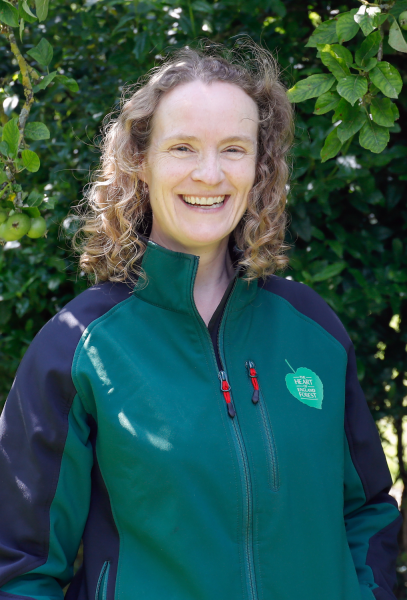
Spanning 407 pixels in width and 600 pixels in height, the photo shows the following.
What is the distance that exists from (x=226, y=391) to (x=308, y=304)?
0.44 m

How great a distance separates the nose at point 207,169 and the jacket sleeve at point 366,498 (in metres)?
0.67

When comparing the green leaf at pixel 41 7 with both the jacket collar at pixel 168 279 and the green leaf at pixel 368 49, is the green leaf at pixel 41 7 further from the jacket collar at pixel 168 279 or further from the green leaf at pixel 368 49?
the green leaf at pixel 368 49

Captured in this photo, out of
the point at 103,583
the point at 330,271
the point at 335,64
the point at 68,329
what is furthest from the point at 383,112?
the point at 103,583

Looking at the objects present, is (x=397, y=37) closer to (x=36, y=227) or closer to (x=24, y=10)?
(x=24, y=10)

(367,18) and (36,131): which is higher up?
(367,18)

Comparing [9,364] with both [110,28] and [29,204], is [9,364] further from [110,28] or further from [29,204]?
[110,28]

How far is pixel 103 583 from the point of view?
1.36 meters

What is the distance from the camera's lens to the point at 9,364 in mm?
2545

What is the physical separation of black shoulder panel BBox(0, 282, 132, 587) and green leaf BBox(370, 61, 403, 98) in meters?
0.94

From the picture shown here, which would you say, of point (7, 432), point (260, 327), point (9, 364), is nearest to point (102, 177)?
point (260, 327)

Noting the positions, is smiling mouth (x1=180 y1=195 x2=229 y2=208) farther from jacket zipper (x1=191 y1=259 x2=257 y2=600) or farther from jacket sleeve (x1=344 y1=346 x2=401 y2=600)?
jacket sleeve (x1=344 y1=346 x2=401 y2=600)

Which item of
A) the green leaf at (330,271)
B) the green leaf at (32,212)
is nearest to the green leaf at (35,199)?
the green leaf at (32,212)

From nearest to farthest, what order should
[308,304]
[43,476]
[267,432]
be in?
[43,476] → [267,432] → [308,304]

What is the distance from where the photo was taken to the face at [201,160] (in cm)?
150
